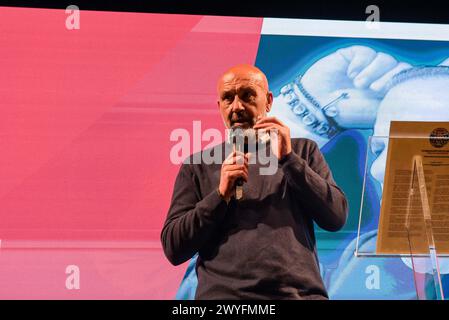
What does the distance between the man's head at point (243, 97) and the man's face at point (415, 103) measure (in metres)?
0.82

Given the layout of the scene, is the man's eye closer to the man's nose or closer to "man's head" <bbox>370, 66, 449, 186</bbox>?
the man's nose

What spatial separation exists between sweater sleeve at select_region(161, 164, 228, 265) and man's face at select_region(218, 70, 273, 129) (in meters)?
0.30

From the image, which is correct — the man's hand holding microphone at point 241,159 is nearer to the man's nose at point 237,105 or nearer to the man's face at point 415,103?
the man's nose at point 237,105

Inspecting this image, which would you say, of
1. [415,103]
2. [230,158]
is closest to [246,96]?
[230,158]

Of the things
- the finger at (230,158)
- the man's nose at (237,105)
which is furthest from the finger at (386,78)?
the finger at (230,158)

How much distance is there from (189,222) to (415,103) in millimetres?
1400

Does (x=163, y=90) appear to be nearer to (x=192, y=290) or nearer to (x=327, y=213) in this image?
(x=192, y=290)

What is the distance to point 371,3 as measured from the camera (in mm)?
3445

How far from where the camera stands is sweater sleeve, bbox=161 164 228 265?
2434mm

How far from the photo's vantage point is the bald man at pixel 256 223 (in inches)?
95.7

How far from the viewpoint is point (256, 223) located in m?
2.52

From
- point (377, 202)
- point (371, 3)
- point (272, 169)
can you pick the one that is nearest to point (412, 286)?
point (377, 202)

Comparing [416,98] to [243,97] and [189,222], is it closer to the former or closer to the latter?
[243,97]

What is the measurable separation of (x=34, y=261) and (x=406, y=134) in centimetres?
163
